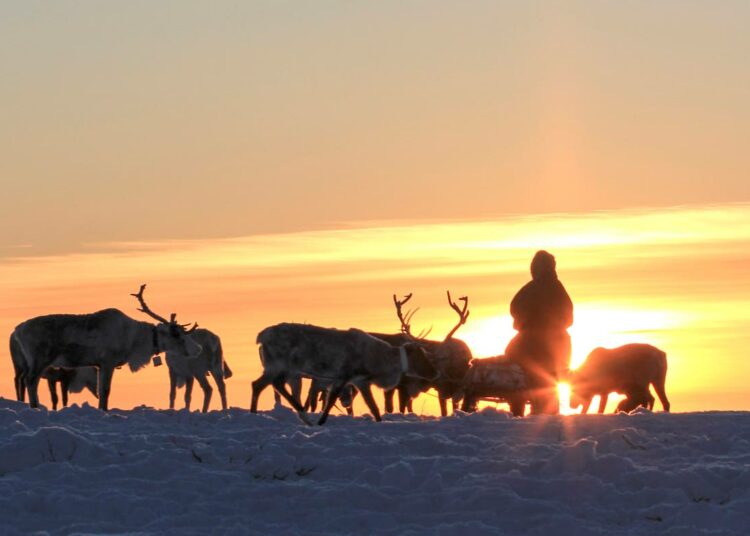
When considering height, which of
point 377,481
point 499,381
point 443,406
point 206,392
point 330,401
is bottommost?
point 377,481

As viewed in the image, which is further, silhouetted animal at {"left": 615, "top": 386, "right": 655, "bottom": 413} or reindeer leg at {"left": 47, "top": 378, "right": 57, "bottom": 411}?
reindeer leg at {"left": 47, "top": 378, "right": 57, "bottom": 411}

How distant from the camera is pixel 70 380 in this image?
1008 inches

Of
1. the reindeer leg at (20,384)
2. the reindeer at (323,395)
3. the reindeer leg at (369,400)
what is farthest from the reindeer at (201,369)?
the reindeer leg at (369,400)

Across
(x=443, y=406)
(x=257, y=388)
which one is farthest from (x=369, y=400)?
(x=443, y=406)

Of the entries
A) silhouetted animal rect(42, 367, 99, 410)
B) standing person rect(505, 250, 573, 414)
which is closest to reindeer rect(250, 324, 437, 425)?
standing person rect(505, 250, 573, 414)

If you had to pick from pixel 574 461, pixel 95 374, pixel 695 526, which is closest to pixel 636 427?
pixel 574 461

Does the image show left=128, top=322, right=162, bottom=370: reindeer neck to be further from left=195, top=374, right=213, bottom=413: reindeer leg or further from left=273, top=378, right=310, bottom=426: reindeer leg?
left=273, top=378, right=310, bottom=426: reindeer leg

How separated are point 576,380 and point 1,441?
1131cm

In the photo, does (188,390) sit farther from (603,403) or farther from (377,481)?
(377,481)

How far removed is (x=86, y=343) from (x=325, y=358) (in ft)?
15.6

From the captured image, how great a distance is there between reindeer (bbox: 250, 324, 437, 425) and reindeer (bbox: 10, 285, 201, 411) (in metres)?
3.47

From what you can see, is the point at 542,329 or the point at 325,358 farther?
the point at 542,329

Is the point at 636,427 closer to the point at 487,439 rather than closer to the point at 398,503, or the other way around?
the point at 487,439

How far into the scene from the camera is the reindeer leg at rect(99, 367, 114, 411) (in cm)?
1941
